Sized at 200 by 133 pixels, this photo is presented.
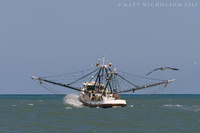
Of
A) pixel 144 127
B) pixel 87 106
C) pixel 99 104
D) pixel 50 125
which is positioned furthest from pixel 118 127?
pixel 87 106

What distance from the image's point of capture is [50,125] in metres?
47.1

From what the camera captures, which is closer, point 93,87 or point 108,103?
point 108,103

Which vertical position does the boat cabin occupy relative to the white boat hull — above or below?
above

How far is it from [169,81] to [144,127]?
133 ft

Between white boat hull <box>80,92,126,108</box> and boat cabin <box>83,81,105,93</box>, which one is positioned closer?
white boat hull <box>80,92,126,108</box>

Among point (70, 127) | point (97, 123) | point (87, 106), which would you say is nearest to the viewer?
point (70, 127)

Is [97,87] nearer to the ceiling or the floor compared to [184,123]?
nearer to the ceiling

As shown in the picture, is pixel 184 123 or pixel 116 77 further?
pixel 116 77

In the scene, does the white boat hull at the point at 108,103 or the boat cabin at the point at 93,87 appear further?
the boat cabin at the point at 93,87

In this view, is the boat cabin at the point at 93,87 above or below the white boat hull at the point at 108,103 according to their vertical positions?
above

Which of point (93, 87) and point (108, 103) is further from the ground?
point (93, 87)

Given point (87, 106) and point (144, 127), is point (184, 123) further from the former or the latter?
point (87, 106)

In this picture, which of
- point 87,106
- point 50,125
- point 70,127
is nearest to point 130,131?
point 70,127

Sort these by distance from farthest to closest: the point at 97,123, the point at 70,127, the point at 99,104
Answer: the point at 99,104 → the point at 97,123 → the point at 70,127
